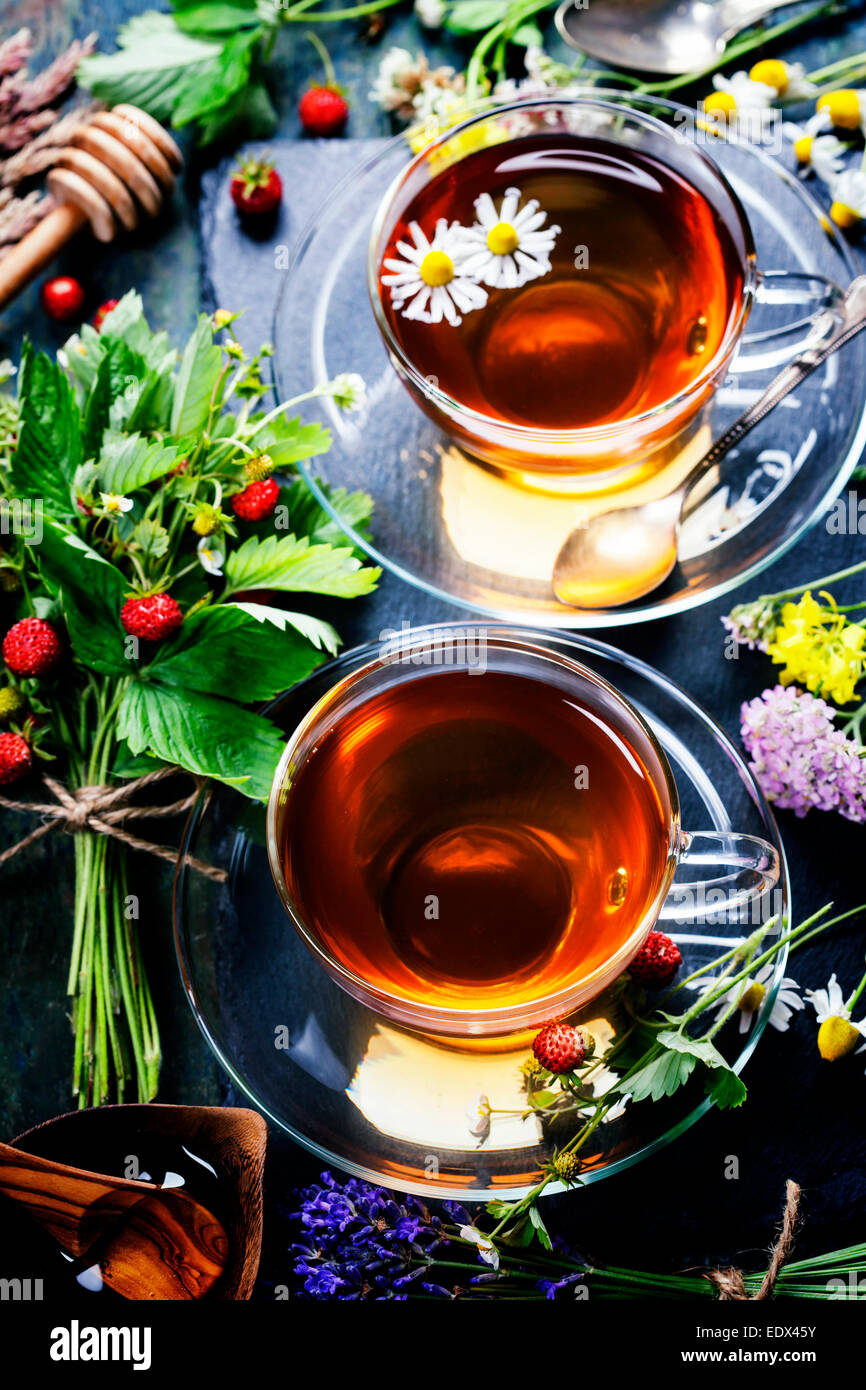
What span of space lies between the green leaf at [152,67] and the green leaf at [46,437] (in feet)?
1.70

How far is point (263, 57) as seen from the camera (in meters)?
1.56

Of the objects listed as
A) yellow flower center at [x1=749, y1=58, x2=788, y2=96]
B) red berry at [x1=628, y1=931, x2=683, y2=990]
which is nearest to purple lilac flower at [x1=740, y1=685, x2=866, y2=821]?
red berry at [x1=628, y1=931, x2=683, y2=990]

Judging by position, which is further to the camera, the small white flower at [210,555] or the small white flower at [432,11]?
the small white flower at [432,11]

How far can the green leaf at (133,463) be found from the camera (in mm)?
1160

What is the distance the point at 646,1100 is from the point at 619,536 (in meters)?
0.62

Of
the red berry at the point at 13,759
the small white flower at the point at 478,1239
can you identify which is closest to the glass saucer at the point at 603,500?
the red berry at the point at 13,759

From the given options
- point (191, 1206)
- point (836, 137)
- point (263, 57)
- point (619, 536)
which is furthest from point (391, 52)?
point (191, 1206)

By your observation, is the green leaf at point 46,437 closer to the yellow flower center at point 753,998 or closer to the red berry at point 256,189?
the red berry at point 256,189

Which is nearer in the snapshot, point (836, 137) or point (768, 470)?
point (768, 470)

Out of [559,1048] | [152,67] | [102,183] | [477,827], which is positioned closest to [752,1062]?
[559,1048]

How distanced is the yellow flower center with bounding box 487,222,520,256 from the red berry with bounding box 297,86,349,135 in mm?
422

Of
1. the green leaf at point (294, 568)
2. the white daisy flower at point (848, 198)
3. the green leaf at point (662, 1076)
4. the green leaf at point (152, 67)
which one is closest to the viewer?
the green leaf at point (662, 1076)
